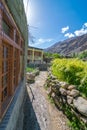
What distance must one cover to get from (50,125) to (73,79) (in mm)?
2113

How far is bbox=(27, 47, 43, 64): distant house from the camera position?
104ft

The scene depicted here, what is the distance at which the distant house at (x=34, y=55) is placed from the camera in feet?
104

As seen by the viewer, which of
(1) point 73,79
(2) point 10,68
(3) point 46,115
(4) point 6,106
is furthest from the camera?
(1) point 73,79

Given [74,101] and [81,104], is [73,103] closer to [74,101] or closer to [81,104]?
[74,101]

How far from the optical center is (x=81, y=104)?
16.1 ft

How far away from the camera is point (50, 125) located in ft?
19.2

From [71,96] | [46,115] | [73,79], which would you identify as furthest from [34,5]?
[46,115]

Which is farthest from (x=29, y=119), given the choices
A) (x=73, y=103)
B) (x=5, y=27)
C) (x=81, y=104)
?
(x=5, y=27)

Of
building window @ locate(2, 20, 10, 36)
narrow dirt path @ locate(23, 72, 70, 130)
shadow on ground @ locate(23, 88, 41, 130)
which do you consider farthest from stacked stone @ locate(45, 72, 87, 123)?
building window @ locate(2, 20, 10, 36)

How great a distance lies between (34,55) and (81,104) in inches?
1106

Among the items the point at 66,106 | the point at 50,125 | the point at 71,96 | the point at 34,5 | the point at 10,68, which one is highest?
the point at 34,5

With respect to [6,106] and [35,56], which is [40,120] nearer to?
[6,106]

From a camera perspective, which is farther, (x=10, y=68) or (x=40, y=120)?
(x=40, y=120)

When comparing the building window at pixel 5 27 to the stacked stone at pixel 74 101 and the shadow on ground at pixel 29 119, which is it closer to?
the stacked stone at pixel 74 101
